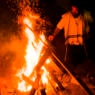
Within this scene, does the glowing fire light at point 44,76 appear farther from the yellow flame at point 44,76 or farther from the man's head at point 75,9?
the man's head at point 75,9

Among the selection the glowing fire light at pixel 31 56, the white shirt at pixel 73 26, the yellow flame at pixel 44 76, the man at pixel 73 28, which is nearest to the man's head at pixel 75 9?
the man at pixel 73 28

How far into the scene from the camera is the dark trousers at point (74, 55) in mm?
9359

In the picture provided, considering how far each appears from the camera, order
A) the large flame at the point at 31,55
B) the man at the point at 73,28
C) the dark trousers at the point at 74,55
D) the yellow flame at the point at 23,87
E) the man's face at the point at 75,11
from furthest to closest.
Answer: the dark trousers at the point at 74,55 < the man at the point at 73,28 < the man's face at the point at 75,11 < the large flame at the point at 31,55 < the yellow flame at the point at 23,87

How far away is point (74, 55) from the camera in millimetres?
9500

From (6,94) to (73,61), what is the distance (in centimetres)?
276

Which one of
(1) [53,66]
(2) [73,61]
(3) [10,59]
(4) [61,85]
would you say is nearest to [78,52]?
(2) [73,61]

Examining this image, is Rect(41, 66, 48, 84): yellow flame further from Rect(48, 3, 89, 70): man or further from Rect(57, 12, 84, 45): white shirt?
Rect(57, 12, 84, 45): white shirt

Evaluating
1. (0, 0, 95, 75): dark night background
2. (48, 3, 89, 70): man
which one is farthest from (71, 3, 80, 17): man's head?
(0, 0, 95, 75): dark night background

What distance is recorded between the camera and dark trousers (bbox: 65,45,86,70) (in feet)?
30.7

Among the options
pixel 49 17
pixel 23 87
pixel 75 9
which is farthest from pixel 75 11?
pixel 23 87

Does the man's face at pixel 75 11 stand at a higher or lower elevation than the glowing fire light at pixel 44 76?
higher

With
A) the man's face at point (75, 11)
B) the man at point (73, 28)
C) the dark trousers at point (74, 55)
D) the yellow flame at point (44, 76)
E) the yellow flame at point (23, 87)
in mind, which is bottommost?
the yellow flame at point (23, 87)

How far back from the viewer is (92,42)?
38.7 feet

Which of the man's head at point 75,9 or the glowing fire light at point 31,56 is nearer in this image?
the glowing fire light at point 31,56
